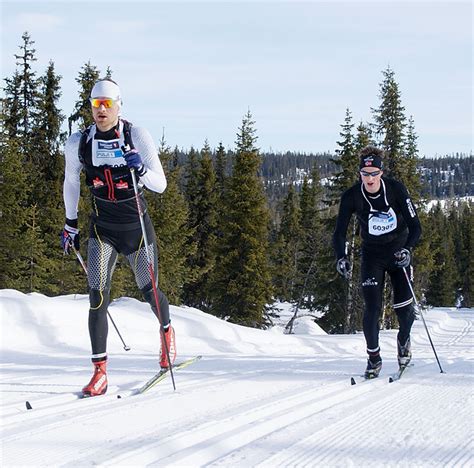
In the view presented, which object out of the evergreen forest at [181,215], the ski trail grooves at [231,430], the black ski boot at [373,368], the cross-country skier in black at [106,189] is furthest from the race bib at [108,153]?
the evergreen forest at [181,215]

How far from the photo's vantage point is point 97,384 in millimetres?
4758

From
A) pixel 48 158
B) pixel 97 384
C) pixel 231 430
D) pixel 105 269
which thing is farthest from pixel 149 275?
pixel 48 158

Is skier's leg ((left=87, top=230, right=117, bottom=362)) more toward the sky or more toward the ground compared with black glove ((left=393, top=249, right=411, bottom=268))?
more toward the ground

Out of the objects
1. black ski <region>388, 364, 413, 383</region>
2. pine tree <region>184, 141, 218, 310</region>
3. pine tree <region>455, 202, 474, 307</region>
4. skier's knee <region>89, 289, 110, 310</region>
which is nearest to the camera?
skier's knee <region>89, 289, 110, 310</region>

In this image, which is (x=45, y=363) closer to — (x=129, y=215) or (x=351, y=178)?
(x=129, y=215)

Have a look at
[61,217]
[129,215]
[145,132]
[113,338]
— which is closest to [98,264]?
[129,215]

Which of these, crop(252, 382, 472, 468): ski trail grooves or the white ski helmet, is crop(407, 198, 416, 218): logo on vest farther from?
the white ski helmet

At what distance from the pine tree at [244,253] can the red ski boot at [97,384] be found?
25575mm

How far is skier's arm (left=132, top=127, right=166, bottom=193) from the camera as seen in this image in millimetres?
5113

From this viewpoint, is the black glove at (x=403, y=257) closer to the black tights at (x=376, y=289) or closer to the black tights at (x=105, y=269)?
the black tights at (x=376, y=289)

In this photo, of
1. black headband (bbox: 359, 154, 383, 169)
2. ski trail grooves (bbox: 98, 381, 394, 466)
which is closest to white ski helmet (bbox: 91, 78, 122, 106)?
black headband (bbox: 359, 154, 383, 169)

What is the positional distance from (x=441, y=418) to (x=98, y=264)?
2917 millimetres

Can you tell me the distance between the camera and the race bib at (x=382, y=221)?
20.3 ft

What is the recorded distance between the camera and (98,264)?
513 centimetres
